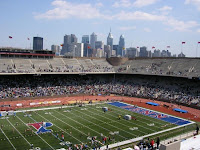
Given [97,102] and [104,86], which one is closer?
[97,102]

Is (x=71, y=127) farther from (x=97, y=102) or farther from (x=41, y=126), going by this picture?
(x=97, y=102)

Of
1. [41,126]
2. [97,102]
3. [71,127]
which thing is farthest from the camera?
[97,102]

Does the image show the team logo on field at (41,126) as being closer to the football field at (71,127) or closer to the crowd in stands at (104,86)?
the football field at (71,127)

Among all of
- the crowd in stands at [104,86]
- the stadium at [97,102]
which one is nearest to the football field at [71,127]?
the stadium at [97,102]

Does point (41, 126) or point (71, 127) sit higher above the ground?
point (41, 126)

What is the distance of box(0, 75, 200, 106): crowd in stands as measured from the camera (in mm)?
50094

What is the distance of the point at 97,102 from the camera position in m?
48.4

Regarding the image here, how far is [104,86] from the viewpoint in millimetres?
63781

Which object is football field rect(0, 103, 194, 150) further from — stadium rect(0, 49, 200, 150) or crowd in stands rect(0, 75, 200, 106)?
crowd in stands rect(0, 75, 200, 106)

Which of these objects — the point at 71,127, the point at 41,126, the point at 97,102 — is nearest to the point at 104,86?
the point at 97,102

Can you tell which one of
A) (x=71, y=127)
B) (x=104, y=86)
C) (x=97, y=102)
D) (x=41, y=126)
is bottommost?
(x=97, y=102)

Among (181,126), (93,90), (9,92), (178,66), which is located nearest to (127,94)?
(93,90)

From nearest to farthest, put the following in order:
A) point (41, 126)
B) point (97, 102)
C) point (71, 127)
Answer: point (41, 126), point (71, 127), point (97, 102)

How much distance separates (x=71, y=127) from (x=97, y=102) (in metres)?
18.5
